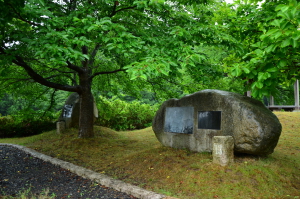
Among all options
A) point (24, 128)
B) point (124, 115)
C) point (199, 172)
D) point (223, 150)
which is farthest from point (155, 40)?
point (24, 128)

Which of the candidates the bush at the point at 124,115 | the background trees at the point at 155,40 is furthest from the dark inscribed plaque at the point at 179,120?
the bush at the point at 124,115

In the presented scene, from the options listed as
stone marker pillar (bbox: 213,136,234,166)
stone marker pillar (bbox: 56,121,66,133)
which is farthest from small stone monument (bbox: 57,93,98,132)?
stone marker pillar (bbox: 213,136,234,166)

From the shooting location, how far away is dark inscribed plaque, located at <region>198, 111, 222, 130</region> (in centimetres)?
598

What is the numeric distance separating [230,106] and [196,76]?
1804 millimetres

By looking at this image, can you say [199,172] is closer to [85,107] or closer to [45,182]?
[45,182]

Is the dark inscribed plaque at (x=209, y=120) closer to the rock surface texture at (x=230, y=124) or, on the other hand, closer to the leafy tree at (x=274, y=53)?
the rock surface texture at (x=230, y=124)

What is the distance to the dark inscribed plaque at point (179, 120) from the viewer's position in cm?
658

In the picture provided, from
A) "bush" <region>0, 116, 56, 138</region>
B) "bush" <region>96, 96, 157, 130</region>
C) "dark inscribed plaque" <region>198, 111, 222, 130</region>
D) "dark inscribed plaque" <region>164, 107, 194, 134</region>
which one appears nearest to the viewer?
"dark inscribed plaque" <region>198, 111, 222, 130</region>

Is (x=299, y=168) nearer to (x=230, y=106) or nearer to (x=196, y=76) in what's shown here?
(x=230, y=106)

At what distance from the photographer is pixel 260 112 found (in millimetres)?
5496

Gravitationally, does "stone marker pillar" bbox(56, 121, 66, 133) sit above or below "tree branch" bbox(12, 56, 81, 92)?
below

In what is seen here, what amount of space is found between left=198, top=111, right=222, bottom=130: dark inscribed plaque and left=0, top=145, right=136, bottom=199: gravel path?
104 inches

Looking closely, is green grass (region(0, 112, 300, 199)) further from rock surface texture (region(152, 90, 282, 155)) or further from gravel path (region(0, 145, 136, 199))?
gravel path (region(0, 145, 136, 199))

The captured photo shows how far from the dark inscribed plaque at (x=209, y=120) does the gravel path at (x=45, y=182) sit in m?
2.65
